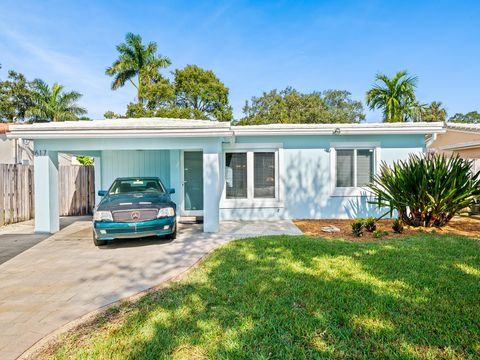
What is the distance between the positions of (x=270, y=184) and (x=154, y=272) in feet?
19.1

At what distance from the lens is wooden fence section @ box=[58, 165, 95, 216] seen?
11086 millimetres

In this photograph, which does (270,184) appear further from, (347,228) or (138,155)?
(138,155)

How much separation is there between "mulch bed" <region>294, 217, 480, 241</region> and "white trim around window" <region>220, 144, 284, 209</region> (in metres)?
1.13

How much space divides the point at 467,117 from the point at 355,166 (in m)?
55.4

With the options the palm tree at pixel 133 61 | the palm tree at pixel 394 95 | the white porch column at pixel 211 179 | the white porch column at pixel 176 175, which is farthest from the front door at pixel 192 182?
the palm tree at pixel 133 61

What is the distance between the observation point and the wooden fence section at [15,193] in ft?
29.3

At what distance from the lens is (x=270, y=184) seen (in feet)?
32.3

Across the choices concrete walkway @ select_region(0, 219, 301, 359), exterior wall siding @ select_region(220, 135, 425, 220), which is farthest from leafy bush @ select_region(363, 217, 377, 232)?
exterior wall siding @ select_region(220, 135, 425, 220)

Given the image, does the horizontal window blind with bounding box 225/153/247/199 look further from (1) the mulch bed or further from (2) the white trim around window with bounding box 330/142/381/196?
(2) the white trim around window with bounding box 330/142/381/196

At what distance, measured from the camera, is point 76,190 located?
11.5m

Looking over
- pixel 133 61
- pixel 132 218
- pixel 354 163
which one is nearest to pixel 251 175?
pixel 354 163

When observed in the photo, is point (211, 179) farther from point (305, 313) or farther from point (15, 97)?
point (15, 97)

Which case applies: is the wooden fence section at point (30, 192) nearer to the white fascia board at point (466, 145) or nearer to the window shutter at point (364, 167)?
the window shutter at point (364, 167)

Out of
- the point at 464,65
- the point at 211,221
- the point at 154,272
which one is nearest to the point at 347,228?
the point at 211,221
